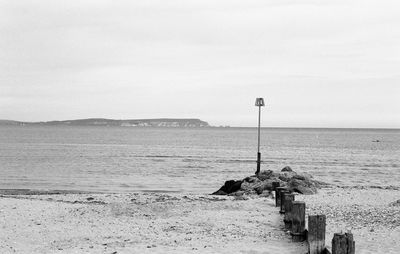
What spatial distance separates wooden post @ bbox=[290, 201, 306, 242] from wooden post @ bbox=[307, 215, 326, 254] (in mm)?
2084

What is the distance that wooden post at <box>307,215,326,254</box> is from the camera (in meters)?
9.16

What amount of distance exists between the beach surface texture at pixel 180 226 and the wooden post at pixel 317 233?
1.39m

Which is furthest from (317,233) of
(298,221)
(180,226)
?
(180,226)

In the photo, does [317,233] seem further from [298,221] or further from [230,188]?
[230,188]

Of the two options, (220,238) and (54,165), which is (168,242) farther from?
(54,165)

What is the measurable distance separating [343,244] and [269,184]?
1430 centimetres

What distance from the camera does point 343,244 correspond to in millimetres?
7426

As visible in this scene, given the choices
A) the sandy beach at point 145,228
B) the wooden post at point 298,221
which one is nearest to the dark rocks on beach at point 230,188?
the sandy beach at point 145,228

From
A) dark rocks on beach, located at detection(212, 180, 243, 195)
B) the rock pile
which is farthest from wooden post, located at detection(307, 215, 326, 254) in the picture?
dark rocks on beach, located at detection(212, 180, 243, 195)

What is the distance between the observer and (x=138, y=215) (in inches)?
595

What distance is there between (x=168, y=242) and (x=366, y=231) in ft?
15.8

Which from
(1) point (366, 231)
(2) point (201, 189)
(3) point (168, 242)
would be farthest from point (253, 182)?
(3) point (168, 242)

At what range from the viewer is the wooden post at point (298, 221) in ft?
37.3

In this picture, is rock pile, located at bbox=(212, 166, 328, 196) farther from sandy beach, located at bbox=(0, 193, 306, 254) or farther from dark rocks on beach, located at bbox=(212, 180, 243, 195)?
sandy beach, located at bbox=(0, 193, 306, 254)
